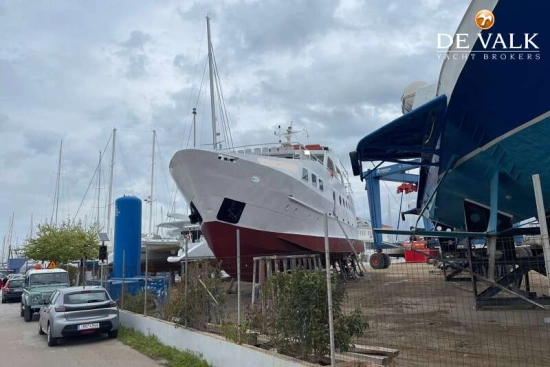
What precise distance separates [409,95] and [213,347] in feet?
24.4

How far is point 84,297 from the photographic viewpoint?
11.2 metres

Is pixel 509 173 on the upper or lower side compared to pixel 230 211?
lower

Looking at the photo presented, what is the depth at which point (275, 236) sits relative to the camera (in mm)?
16016

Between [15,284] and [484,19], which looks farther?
[15,284]

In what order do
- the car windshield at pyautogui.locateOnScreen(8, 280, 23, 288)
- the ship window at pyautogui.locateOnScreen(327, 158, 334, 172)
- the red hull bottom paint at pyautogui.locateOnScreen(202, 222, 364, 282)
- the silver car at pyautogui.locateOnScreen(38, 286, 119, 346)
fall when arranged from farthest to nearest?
the car windshield at pyautogui.locateOnScreen(8, 280, 23, 288) → the ship window at pyautogui.locateOnScreen(327, 158, 334, 172) → the red hull bottom paint at pyautogui.locateOnScreen(202, 222, 364, 282) → the silver car at pyautogui.locateOnScreen(38, 286, 119, 346)

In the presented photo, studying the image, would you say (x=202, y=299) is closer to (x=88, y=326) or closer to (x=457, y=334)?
(x=88, y=326)

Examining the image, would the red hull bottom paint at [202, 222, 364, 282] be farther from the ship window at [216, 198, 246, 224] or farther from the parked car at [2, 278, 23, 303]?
the parked car at [2, 278, 23, 303]

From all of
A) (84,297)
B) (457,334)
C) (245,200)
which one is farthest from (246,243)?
(457,334)

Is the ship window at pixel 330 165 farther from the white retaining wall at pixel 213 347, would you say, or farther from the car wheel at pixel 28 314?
the car wheel at pixel 28 314

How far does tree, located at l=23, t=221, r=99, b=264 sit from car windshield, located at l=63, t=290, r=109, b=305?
1839 centimetres

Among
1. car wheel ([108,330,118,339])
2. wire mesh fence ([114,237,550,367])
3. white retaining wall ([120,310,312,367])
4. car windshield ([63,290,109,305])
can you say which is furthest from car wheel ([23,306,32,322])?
white retaining wall ([120,310,312,367])

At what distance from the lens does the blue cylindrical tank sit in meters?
18.3

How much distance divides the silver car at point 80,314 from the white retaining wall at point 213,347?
0.83 meters

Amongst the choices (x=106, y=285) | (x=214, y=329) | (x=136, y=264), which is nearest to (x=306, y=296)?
(x=214, y=329)
